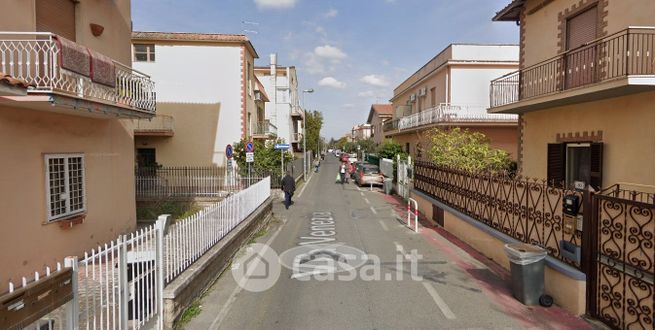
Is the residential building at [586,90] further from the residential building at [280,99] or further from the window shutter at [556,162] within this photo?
the residential building at [280,99]

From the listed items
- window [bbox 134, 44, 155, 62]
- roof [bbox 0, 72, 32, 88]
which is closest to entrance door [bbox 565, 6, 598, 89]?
roof [bbox 0, 72, 32, 88]

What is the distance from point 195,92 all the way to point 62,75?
1539 cm

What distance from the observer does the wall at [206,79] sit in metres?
20.4

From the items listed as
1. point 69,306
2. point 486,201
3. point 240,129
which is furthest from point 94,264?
point 240,129

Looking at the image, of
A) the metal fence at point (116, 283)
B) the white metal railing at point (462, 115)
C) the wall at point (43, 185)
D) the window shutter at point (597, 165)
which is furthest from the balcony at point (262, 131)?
the window shutter at point (597, 165)

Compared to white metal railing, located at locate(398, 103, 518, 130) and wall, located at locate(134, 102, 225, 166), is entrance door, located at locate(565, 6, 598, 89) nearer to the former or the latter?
white metal railing, located at locate(398, 103, 518, 130)

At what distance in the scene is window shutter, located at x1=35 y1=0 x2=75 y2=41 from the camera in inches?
267

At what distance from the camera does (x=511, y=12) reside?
12.2 m

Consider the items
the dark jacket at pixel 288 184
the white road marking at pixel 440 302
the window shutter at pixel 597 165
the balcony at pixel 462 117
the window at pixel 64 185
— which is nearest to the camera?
the white road marking at pixel 440 302

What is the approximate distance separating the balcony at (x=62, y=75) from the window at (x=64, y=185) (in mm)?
1020

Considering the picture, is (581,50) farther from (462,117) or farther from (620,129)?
(462,117)

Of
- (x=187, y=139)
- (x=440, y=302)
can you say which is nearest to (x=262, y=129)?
(x=187, y=139)

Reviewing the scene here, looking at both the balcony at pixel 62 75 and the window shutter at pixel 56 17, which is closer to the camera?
the balcony at pixel 62 75

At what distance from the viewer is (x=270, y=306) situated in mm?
5488
